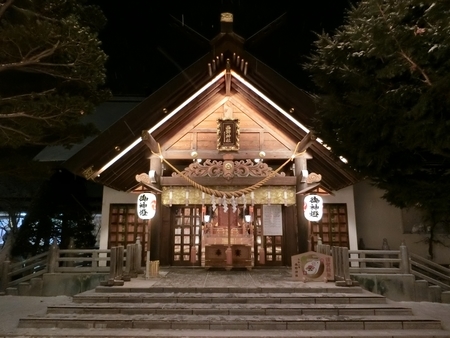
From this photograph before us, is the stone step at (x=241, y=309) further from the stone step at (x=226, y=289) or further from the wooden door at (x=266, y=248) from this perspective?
the wooden door at (x=266, y=248)

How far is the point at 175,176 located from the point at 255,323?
5835 millimetres

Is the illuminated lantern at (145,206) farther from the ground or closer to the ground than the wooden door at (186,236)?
farther from the ground

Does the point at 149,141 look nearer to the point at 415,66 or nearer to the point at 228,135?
the point at 228,135

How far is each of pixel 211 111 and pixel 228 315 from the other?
22.3 feet

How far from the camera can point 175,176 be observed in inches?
429

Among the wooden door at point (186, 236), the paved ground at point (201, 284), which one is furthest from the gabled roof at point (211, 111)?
the paved ground at point (201, 284)

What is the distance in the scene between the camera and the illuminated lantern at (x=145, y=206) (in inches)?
379

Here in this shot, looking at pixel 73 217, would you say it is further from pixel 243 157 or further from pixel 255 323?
pixel 255 323

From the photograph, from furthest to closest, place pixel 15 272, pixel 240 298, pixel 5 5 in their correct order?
1. pixel 15 272
2. pixel 240 298
3. pixel 5 5

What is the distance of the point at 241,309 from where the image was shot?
6688 millimetres

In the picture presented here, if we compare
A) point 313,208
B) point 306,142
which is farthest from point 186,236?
point 306,142

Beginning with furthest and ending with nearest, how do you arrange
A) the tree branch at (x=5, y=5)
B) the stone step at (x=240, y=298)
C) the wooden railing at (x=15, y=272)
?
the wooden railing at (x=15, y=272) → the stone step at (x=240, y=298) → the tree branch at (x=5, y=5)

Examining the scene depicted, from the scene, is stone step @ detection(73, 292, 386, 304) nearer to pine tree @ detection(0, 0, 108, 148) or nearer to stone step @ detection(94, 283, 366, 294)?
stone step @ detection(94, 283, 366, 294)

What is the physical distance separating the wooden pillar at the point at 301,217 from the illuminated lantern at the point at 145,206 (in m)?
4.54
